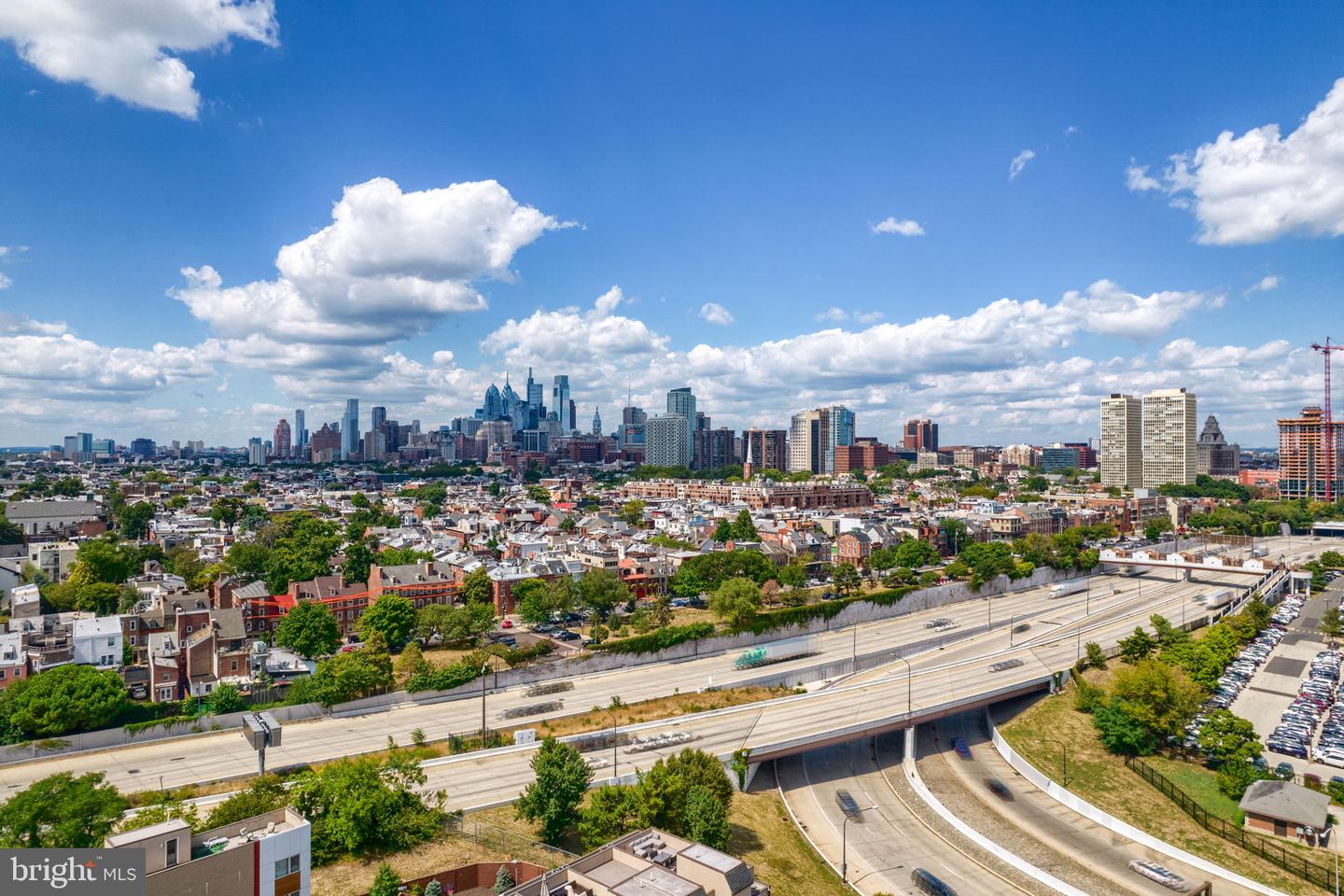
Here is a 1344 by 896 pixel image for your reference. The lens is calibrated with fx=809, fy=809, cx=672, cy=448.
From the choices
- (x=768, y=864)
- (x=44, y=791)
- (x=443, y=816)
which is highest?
(x=44, y=791)

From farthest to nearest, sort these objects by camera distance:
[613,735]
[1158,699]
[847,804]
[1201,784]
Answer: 1. [1158,699]
2. [1201,784]
3. [613,735]
4. [847,804]

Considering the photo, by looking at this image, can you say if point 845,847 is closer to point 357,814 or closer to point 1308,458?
point 357,814

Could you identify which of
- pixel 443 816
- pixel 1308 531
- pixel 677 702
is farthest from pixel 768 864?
pixel 1308 531

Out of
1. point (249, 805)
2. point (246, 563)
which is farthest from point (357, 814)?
point (246, 563)

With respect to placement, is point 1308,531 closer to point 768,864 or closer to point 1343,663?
point 1343,663

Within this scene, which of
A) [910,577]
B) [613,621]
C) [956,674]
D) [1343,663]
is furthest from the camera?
[910,577]

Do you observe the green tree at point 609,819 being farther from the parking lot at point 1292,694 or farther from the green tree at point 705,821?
the parking lot at point 1292,694

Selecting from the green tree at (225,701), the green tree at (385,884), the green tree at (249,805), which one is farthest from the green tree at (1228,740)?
the green tree at (225,701)
